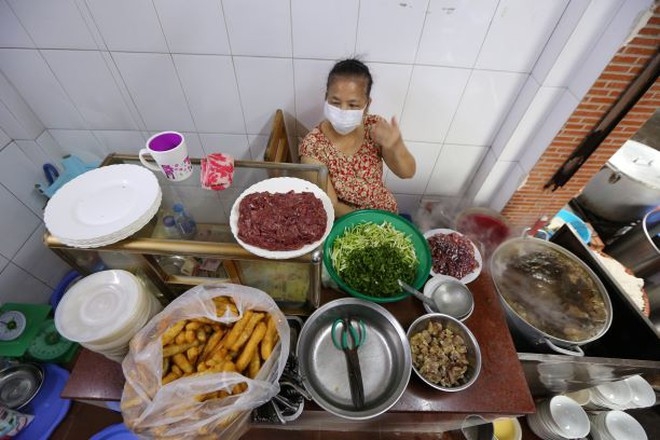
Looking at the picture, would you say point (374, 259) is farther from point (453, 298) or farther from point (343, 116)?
point (343, 116)

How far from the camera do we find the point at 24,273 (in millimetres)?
2434

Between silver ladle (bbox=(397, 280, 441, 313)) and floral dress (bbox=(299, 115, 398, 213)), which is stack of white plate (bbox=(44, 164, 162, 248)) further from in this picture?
silver ladle (bbox=(397, 280, 441, 313))

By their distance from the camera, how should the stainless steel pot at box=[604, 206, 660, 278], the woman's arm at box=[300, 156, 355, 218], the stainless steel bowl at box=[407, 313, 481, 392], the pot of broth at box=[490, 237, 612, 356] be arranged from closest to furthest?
1. the stainless steel bowl at box=[407, 313, 481, 392]
2. the pot of broth at box=[490, 237, 612, 356]
3. the woman's arm at box=[300, 156, 355, 218]
4. the stainless steel pot at box=[604, 206, 660, 278]

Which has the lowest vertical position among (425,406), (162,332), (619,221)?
(619,221)

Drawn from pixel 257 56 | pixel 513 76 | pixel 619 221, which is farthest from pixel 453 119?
pixel 619 221

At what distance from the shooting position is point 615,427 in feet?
7.25

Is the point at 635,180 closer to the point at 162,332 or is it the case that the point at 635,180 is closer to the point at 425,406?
the point at 425,406

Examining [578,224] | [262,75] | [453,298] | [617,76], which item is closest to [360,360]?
[453,298]

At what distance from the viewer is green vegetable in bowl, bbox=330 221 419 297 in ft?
5.60

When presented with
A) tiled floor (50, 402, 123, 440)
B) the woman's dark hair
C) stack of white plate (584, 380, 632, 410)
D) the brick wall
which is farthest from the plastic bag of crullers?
stack of white plate (584, 380, 632, 410)

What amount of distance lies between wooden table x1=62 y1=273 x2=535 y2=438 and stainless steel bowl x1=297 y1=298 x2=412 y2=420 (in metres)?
0.12

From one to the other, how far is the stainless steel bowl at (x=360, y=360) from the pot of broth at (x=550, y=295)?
0.88 metres

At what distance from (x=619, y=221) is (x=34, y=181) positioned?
572 cm

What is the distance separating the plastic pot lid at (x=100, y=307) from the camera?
1297 millimetres
